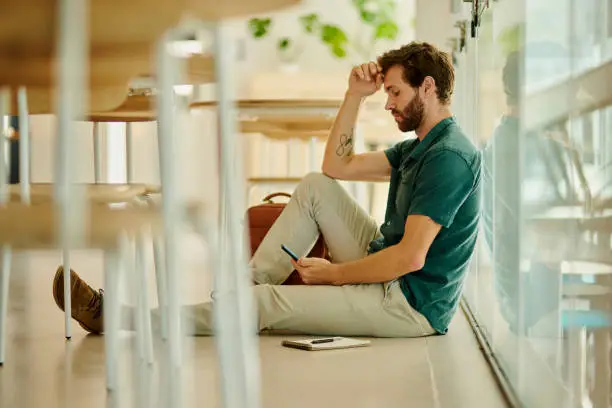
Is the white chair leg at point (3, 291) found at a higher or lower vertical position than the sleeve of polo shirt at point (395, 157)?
lower

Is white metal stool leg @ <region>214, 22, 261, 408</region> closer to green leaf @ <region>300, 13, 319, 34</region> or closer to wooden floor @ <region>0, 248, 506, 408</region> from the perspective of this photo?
wooden floor @ <region>0, 248, 506, 408</region>

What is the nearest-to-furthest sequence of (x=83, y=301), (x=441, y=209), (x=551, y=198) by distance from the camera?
(x=551, y=198) → (x=441, y=209) → (x=83, y=301)

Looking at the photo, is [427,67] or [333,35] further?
[333,35]

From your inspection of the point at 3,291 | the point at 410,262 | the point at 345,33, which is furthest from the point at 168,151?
the point at 345,33

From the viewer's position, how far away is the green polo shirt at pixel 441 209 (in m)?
2.66

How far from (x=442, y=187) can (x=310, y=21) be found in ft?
15.3

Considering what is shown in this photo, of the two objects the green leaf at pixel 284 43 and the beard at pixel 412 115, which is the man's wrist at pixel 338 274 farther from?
the green leaf at pixel 284 43

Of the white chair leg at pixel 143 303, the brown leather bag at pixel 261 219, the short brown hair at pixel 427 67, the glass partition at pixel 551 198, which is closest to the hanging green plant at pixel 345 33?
the brown leather bag at pixel 261 219

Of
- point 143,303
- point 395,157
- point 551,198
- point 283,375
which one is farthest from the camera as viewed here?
point 395,157

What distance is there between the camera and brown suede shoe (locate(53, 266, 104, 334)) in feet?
9.35

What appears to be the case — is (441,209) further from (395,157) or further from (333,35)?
(333,35)

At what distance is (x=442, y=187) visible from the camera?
8.70ft

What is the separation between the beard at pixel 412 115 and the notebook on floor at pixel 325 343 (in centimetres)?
65

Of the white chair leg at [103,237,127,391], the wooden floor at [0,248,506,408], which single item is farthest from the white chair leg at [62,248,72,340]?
the white chair leg at [103,237,127,391]
